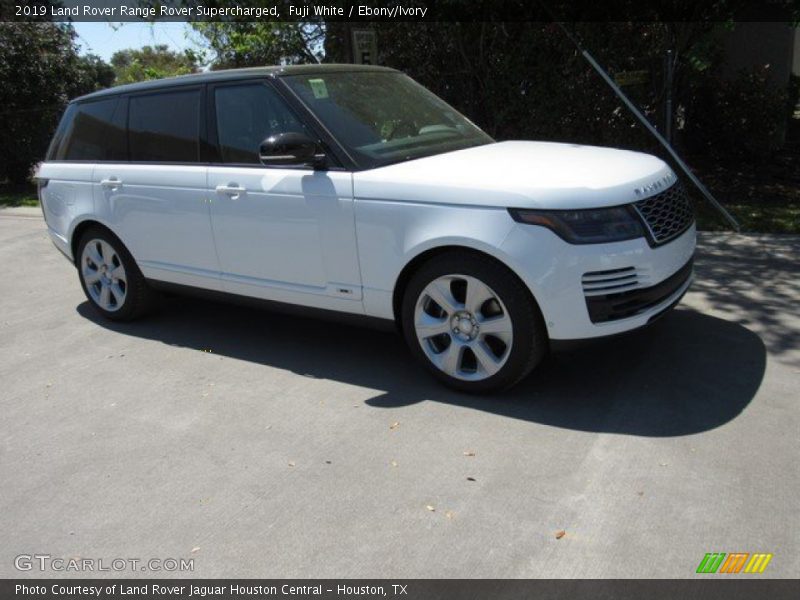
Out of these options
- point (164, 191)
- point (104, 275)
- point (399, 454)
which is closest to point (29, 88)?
point (104, 275)

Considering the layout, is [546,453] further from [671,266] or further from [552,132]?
[552,132]

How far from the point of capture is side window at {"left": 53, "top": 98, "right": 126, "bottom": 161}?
580 cm

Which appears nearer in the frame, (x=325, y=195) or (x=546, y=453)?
(x=546, y=453)

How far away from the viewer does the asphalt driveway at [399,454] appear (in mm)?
3031

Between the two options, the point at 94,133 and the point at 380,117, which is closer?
the point at 380,117

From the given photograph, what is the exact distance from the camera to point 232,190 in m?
4.89

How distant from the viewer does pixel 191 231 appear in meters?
5.23

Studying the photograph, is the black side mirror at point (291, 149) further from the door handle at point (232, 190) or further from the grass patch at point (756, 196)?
the grass patch at point (756, 196)

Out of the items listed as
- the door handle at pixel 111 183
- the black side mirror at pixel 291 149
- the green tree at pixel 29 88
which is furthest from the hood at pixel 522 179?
the green tree at pixel 29 88

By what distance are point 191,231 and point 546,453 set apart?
289cm

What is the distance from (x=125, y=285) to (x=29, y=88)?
10998mm

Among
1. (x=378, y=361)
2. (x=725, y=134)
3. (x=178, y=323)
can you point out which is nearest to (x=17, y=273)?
(x=178, y=323)

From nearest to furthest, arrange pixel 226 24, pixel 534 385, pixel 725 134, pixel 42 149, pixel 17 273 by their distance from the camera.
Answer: pixel 534 385 → pixel 17 273 → pixel 725 134 → pixel 226 24 → pixel 42 149

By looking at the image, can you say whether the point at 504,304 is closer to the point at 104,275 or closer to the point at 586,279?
the point at 586,279
